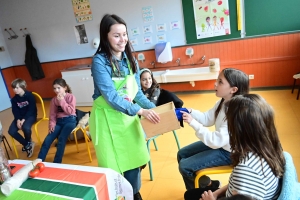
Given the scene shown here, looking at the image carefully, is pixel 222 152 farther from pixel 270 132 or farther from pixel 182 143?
pixel 182 143

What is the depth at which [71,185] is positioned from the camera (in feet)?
3.37

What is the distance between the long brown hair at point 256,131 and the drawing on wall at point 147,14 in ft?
10.7

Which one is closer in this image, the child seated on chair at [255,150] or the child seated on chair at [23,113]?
the child seated on chair at [255,150]

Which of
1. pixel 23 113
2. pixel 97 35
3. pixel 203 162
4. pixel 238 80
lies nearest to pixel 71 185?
pixel 203 162

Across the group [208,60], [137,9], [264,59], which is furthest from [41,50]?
[264,59]

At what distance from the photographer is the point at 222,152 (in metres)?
1.38

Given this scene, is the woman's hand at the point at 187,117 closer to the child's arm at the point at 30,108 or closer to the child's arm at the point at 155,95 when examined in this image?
the child's arm at the point at 155,95

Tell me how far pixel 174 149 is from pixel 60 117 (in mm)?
1316

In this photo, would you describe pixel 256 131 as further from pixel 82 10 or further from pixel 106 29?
pixel 82 10

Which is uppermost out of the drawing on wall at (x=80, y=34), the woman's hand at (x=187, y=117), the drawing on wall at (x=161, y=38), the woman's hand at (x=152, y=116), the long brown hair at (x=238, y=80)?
the drawing on wall at (x=80, y=34)

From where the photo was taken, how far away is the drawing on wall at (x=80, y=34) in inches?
175

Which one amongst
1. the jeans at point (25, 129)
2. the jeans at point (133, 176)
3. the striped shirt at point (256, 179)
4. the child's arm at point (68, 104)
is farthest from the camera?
the jeans at point (25, 129)

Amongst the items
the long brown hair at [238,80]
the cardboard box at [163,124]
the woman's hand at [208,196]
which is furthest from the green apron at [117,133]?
the long brown hair at [238,80]

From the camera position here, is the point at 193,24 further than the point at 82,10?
No
